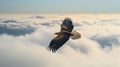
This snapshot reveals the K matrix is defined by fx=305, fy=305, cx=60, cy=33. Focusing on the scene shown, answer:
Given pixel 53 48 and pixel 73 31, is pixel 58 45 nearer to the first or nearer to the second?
pixel 53 48

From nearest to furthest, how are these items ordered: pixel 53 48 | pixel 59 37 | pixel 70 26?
1. pixel 53 48
2. pixel 59 37
3. pixel 70 26

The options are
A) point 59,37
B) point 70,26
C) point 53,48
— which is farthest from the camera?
point 70,26

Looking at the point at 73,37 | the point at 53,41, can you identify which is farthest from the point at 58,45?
the point at 73,37

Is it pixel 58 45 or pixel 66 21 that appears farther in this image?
pixel 66 21
